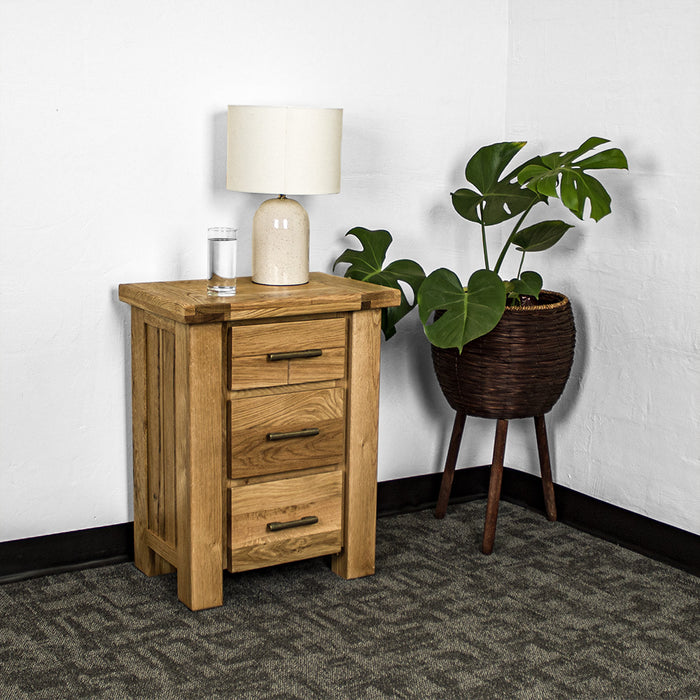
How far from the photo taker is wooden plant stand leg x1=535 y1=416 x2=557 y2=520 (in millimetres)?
2887

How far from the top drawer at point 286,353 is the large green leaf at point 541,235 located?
678mm

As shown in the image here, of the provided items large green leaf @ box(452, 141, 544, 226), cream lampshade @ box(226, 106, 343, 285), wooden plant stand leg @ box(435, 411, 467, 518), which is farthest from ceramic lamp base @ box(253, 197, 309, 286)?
wooden plant stand leg @ box(435, 411, 467, 518)

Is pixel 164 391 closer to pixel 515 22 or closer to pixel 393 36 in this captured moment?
pixel 393 36

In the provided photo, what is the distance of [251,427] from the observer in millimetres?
2311

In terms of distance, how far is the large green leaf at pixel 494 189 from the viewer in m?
2.63

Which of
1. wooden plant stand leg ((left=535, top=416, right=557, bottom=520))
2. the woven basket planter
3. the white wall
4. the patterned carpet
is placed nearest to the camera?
the patterned carpet

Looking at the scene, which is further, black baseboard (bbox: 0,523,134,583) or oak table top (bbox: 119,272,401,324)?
black baseboard (bbox: 0,523,134,583)

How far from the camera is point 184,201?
2.57 meters

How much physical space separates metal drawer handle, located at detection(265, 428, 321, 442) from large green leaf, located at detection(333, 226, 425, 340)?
476 mm

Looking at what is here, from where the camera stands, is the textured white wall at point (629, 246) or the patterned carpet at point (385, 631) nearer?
the patterned carpet at point (385, 631)

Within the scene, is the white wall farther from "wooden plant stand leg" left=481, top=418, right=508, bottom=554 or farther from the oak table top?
"wooden plant stand leg" left=481, top=418, right=508, bottom=554

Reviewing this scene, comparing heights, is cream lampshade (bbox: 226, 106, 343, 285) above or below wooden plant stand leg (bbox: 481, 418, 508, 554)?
above

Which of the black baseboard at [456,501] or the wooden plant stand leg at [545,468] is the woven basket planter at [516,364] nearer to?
the wooden plant stand leg at [545,468]

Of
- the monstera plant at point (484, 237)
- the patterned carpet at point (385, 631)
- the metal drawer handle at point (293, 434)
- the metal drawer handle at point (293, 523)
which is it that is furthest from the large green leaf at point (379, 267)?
the patterned carpet at point (385, 631)
